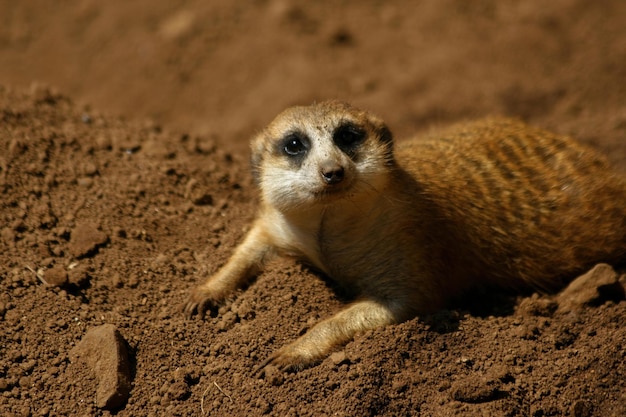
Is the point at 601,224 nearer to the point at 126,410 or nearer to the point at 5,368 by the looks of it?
the point at 126,410

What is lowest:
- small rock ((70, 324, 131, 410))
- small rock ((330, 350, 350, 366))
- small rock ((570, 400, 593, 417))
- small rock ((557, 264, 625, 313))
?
small rock ((570, 400, 593, 417))

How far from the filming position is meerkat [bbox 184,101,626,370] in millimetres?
3398

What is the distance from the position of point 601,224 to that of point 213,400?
2339 millimetres

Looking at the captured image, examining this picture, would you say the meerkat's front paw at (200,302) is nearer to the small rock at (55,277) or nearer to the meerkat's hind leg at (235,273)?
the meerkat's hind leg at (235,273)

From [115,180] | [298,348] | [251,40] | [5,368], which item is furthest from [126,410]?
[251,40]

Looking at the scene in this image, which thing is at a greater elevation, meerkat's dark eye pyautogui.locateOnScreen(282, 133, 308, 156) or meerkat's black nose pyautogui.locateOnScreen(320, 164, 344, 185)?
meerkat's dark eye pyautogui.locateOnScreen(282, 133, 308, 156)

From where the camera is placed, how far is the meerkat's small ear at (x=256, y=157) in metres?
3.70

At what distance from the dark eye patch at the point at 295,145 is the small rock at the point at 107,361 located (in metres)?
1.10

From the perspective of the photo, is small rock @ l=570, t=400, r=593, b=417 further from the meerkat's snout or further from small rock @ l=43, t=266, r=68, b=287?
small rock @ l=43, t=266, r=68, b=287

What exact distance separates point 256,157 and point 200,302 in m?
0.76

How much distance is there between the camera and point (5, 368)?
3.14 meters

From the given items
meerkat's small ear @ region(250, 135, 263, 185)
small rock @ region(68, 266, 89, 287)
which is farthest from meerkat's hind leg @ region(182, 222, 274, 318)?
small rock @ region(68, 266, 89, 287)

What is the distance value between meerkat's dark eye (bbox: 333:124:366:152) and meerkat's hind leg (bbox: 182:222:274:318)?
726 millimetres

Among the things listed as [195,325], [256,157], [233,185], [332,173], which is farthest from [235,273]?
[332,173]
